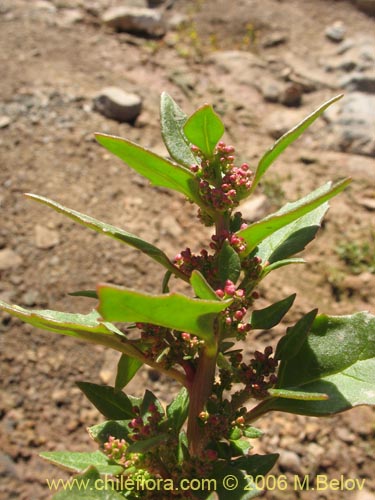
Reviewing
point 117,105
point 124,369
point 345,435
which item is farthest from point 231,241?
point 117,105

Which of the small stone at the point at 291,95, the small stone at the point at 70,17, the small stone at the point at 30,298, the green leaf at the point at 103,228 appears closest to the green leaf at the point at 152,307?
the green leaf at the point at 103,228

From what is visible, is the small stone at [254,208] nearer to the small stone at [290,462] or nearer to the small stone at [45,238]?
the small stone at [45,238]

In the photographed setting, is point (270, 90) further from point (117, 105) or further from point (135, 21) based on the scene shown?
point (135, 21)

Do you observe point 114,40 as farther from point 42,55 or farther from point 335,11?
point 335,11

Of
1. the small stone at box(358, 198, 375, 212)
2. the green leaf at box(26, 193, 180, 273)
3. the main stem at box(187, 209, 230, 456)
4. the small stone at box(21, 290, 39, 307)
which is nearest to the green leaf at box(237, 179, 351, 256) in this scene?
the main stem at box(187, 209, 230, 456)

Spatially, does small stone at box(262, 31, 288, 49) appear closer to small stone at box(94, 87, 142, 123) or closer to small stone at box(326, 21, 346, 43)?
small stone at box(326, 21, 346, 43)

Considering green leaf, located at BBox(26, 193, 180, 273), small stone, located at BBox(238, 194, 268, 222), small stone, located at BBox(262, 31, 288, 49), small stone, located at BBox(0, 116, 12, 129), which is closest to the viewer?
green leaf, located at BBox(26, 193, 180, 273)
